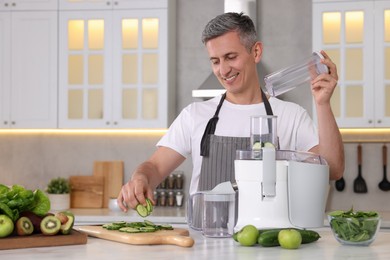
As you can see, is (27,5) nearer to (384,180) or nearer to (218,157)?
(218,157)

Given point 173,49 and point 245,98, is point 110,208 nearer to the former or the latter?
point 173,49

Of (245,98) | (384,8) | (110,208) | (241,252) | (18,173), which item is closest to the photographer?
(241,252)

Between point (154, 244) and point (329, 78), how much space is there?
0.80 meters

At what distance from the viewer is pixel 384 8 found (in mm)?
4691

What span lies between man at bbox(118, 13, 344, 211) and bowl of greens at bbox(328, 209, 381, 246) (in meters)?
0.42

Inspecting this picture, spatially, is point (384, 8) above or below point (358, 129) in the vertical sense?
above

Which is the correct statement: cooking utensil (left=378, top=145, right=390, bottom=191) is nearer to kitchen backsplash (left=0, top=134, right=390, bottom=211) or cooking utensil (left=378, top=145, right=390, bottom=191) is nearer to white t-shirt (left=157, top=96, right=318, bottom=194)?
kitchen backsplash (left=0, top=134, right=390, bottom=211)

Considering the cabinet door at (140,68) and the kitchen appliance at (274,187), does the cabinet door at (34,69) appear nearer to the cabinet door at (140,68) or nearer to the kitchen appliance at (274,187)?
the cabinet door at (140,68)

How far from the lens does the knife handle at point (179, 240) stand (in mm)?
2121

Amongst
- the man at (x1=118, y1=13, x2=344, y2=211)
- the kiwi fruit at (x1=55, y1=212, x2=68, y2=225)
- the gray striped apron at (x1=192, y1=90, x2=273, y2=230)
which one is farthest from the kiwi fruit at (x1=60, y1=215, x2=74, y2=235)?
the gray striped apron at (x1=192, y1=90, x2=273, y2=230)

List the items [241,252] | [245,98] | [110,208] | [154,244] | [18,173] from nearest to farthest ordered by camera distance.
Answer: [241,252]
[154,244]
[245,98]
[110,208]
[18,173]

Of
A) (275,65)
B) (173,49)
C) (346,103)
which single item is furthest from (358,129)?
(173,49)

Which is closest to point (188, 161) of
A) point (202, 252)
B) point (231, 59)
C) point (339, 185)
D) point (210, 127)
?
point (339, 185)

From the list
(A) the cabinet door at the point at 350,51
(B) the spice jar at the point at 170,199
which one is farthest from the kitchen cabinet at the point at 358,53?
(B) the spice jar at the point at 170,199
